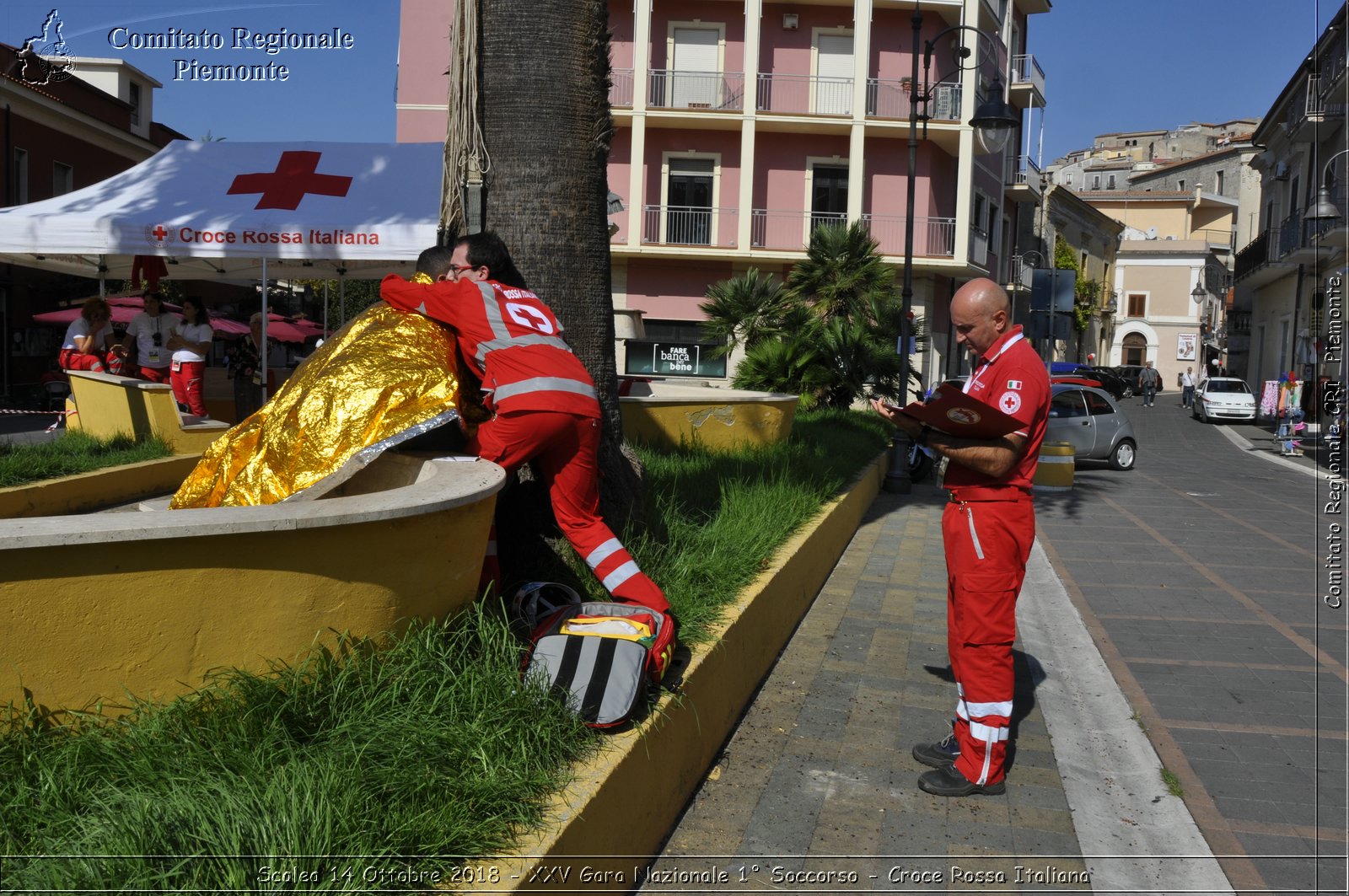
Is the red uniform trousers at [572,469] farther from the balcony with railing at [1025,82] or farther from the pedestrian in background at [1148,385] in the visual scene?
the pedestrian in background at [1148,385]

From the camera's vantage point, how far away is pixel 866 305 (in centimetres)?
1873

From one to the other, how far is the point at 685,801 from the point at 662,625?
0.73m

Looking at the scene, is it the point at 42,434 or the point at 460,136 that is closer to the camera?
the point at 460,136

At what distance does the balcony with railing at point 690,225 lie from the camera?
31969 millimetres

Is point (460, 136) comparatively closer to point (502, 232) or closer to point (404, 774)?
point (502, 232)

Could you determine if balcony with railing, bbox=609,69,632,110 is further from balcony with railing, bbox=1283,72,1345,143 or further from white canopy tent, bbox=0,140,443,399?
white canopy tent, bbox=0,140,443,399

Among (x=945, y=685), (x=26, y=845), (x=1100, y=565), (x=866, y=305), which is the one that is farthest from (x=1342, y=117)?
(x=26, y=845)

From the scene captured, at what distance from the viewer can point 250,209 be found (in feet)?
40.0

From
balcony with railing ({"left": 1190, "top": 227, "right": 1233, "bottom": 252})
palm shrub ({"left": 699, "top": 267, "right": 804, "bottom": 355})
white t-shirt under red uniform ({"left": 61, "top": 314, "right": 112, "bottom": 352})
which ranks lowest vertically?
white t-shirt under red uniform ({"left": 61, "top": 314, "right": 112, "bottom": 352})

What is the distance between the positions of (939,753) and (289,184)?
10.8m

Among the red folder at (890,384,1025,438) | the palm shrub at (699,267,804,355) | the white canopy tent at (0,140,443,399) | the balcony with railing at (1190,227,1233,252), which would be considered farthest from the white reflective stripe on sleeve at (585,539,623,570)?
the balcony with railing at (1190,227,1233,252)

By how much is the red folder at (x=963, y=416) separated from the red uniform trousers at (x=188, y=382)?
410 inches

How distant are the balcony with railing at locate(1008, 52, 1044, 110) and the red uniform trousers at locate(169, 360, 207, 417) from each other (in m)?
36.0

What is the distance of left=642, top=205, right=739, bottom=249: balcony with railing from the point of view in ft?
105
